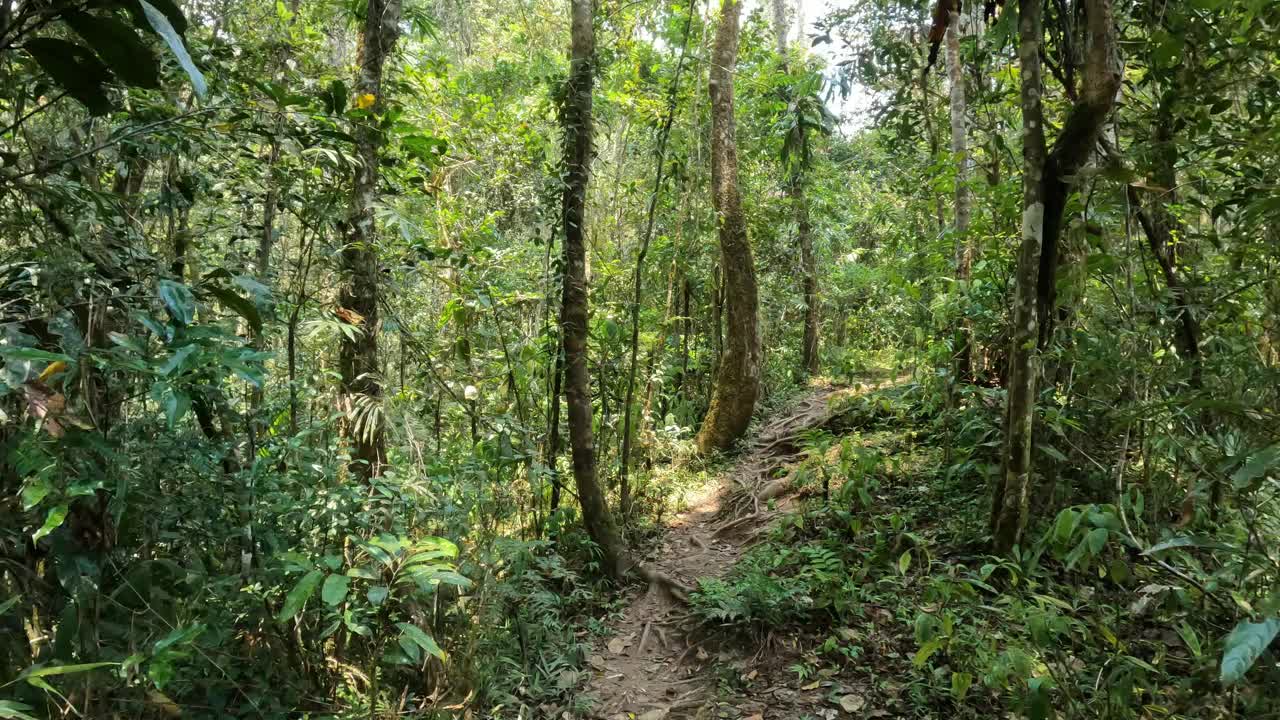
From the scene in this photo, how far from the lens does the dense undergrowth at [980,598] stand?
2586 millimetres

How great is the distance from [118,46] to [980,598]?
4284mm

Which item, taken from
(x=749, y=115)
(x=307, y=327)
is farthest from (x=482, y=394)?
(x=749, y=115)

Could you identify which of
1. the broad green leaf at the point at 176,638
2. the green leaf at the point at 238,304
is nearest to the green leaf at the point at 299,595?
the broad green leaf at the point at 176,638

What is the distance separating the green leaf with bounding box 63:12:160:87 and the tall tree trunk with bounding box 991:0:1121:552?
13.8ft

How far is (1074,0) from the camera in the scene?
13.4 feet

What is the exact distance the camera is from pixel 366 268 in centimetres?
392

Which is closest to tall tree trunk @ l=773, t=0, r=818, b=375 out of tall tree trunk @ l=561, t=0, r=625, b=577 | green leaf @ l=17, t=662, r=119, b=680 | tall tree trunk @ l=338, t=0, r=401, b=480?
tall tree trunk @ l=561, t=0, r=625, b=577

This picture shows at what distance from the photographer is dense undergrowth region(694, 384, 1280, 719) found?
2.59 meters

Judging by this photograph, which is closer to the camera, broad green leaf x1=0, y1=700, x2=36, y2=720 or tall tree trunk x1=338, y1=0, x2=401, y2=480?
broad green leaf x1=0, y1=700, x2=36, y2=720

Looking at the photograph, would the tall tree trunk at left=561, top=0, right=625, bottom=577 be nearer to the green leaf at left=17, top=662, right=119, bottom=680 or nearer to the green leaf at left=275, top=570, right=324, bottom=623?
the green leaf at left=275, top=570, right=324, bottom=623

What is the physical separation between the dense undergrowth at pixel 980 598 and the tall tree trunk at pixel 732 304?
2.42 m

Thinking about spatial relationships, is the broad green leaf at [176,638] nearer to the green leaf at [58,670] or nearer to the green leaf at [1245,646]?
the green leaf at [58,670]

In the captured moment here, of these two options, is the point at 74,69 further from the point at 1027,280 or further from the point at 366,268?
the point at 1027,280

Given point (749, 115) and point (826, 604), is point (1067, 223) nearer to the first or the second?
point (826, 604)
